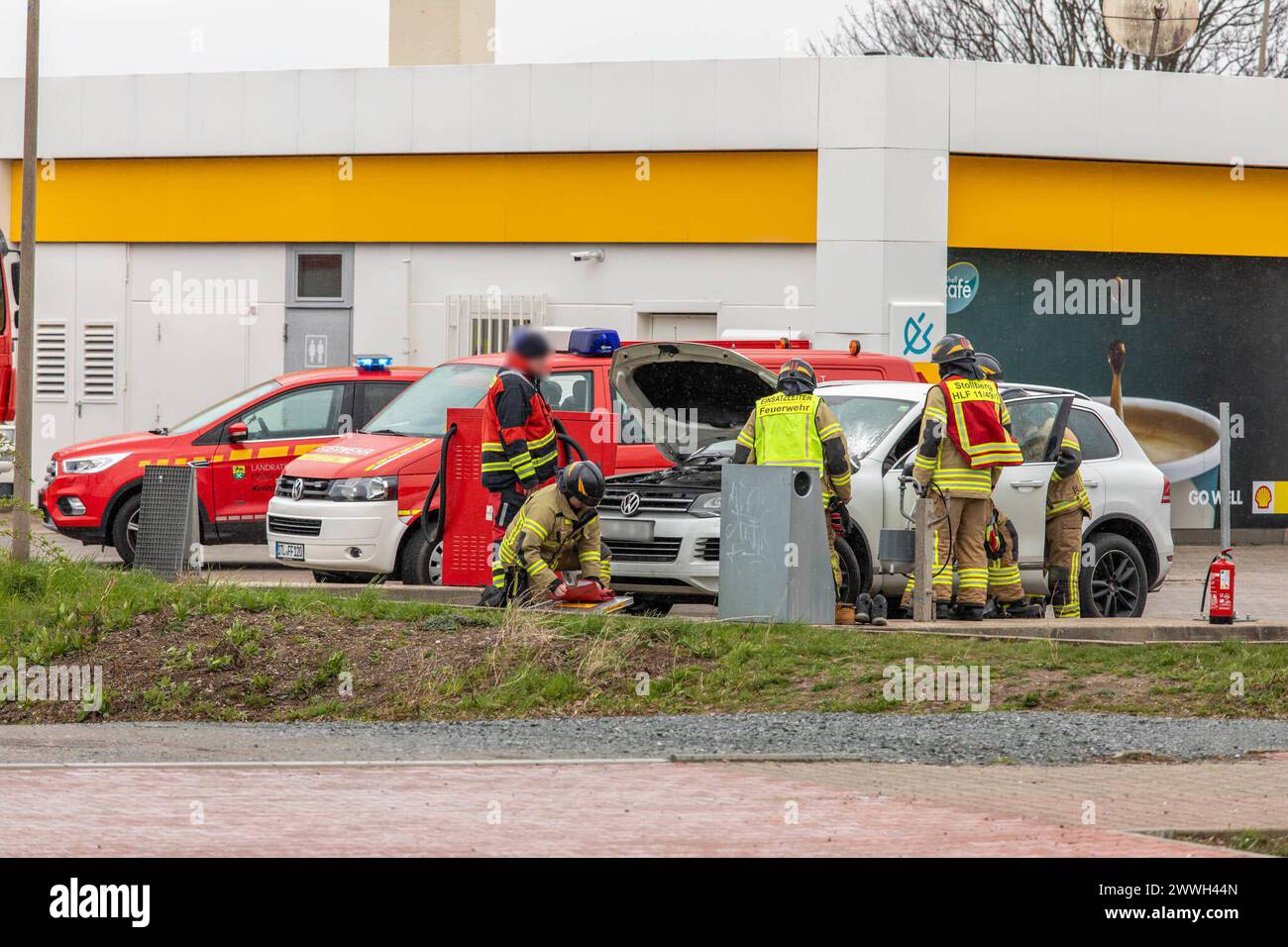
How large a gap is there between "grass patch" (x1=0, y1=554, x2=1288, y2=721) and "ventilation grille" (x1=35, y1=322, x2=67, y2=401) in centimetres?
1301

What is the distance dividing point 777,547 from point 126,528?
7526 millimetres

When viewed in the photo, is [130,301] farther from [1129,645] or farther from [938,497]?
[1129,645]

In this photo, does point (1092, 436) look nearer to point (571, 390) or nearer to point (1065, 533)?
point (1065, 533)

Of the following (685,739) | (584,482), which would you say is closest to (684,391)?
(584,482)

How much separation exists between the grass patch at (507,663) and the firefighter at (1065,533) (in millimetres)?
1760

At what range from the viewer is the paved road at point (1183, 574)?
14695 millimetres

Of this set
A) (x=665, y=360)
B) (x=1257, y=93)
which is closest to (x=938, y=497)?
(x=665, y=360)

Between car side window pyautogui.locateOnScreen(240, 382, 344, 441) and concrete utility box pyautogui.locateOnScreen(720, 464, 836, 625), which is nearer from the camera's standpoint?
concrete utility box pyautogui.locateOnScreen(720, 464, 836, 625)

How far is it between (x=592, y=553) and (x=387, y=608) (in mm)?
1324

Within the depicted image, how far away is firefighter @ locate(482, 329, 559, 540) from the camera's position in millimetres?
11430

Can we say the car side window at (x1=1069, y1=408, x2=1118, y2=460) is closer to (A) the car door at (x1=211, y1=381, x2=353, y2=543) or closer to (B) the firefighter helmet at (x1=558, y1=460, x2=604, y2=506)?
(B) the firefighter helmet at (x1=558, y1=460, x2=604, y2=506)

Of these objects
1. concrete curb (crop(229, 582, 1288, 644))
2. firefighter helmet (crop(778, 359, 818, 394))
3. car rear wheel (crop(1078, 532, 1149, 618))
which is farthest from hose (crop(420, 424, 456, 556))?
car rear wheel (crop(1078, 532, 1149, 618))

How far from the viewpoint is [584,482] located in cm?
1089

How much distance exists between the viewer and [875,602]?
11414 mm
